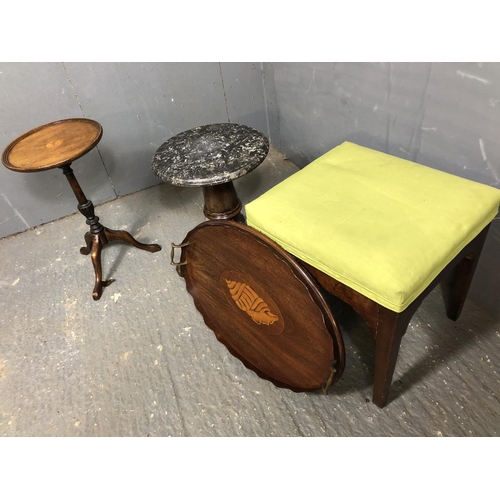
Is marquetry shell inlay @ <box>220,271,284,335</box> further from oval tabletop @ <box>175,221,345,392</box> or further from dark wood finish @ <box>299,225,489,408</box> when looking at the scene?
dark wood finish @ <box>299,225,489,408</box>

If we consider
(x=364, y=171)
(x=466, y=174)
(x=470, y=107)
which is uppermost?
(x=470, y=107)

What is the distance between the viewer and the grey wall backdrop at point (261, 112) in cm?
135

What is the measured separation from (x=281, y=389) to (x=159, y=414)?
1.54ft

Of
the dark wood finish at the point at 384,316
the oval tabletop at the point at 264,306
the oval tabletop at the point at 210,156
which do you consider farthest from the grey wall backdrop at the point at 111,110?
the dark wood finish at the point at 384,316

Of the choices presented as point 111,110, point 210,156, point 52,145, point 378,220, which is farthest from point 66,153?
point 378,220

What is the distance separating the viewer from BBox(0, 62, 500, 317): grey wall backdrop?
1.35 m

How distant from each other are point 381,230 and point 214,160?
79 cm

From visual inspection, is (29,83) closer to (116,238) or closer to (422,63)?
(116,238)

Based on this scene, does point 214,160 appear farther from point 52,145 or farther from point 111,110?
point 111,110

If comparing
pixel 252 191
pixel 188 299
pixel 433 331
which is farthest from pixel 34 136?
pixel 433 331

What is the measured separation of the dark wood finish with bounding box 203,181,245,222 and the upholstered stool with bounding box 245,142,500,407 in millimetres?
482

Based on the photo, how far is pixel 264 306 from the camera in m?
1.22

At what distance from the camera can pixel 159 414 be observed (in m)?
1.43

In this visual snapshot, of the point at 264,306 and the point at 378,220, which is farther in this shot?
the point at 264,306
